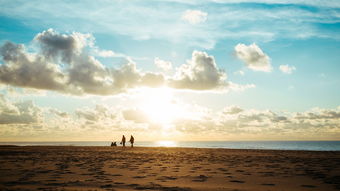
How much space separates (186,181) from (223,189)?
1.86m

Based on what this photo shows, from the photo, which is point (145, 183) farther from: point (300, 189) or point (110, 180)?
point (300, 189)

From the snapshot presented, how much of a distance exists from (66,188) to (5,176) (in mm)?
3995

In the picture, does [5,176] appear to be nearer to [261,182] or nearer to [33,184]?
[33,184]

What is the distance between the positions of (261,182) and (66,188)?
262 inches

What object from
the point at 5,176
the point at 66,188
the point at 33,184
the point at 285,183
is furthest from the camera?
the point at 5,176

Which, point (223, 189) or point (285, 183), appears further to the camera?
point (285, 183)

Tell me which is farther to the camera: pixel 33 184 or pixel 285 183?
pixel 285 183

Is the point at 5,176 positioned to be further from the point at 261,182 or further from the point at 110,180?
the point at 261,182

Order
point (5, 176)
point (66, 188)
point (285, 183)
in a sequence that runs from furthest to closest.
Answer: point (5, 176)
point (285, 183)
point (66, 188)

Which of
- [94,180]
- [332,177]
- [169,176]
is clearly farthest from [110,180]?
[332,177]

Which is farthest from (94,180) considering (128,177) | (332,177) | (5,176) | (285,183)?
(332,177)

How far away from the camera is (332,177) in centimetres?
1136

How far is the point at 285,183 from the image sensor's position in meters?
10.0

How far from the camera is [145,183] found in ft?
31.9
